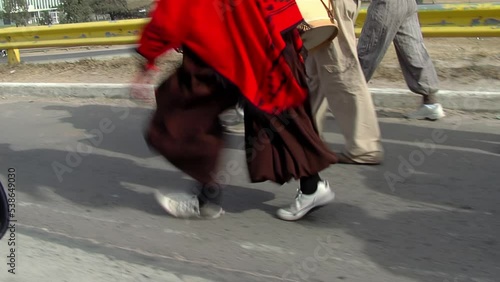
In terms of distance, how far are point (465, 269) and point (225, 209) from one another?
1.48 metres

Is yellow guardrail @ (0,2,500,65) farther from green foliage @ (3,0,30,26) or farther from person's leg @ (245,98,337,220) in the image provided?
green foliage @ (3,0,30,26)

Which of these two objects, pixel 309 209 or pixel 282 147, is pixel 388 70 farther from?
pixel 282 147

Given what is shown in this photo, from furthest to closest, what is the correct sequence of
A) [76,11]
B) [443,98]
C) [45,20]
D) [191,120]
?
1. [45,20]
2. [76,11]
3. [443,98]
4. [191,120]

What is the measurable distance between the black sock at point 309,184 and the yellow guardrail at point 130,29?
2.59 meters

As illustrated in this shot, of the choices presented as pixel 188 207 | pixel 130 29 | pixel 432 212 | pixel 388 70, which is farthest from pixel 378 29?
pixel 130 29

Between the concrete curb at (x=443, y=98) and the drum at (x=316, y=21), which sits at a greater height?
the drum at (x=316, y=21)

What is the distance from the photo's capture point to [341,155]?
4.53 m

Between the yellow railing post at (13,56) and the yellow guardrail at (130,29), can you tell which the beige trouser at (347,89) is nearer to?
the yellow guardrail at (130,29)

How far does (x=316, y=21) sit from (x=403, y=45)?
209cm

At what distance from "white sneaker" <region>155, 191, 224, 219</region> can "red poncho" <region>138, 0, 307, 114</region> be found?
789 millimetres

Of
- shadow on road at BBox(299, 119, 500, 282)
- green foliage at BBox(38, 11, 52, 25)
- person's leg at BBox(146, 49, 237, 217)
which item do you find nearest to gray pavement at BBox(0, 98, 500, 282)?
shadow on road at BBox(299, 119, 500, 282)

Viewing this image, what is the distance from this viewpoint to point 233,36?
303 cm

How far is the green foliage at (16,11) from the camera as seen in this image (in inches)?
1503

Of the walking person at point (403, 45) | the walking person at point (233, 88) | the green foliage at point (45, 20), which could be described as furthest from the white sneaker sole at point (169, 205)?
the green foliage at point (45, 20)
